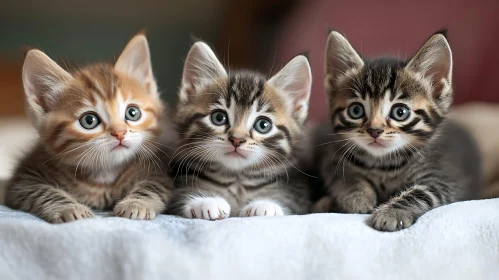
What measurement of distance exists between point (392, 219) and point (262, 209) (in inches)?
15.3

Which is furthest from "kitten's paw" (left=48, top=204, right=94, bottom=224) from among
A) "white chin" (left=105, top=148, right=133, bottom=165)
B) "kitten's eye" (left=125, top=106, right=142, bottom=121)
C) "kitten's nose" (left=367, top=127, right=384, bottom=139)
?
"kitten's nose" (left=367, top=127, right=384, bottom=139)

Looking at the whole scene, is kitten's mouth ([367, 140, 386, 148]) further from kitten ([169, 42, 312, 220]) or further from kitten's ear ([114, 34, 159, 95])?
kitten's ear ([114, 34, 159, 95])

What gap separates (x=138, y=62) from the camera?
1769 mm

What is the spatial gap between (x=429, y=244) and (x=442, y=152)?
55cm

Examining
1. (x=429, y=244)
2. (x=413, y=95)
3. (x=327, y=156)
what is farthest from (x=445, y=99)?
(x=429, y=244)

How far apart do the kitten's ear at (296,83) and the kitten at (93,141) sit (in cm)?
44

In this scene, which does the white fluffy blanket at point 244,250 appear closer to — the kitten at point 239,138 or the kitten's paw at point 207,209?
the kitten's paw at point 207,209

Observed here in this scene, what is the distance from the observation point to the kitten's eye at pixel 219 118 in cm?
164

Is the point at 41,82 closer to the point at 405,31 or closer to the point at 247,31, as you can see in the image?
the point at 405,31

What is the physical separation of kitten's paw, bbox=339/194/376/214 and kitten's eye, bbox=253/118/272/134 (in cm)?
35

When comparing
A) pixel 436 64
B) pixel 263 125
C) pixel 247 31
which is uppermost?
pixel 436 64

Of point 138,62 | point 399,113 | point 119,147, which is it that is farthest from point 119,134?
point 399,113

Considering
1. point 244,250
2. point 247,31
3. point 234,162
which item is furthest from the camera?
point 247,31

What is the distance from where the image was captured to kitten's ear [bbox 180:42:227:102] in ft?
5.69
